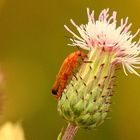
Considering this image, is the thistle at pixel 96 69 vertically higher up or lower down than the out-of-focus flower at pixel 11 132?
higher up

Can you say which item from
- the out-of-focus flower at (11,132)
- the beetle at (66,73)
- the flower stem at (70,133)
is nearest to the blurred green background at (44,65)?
the out-of-focus flower at (11,132)

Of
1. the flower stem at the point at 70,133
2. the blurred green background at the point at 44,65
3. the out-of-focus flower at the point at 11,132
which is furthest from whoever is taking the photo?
the blurred green background at the point at 44,65

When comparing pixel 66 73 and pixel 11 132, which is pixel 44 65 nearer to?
pixel 11 132

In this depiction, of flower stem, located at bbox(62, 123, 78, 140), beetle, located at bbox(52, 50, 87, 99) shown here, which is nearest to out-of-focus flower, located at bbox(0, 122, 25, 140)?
beetle, located at bbox(52, 50, 87, 99)

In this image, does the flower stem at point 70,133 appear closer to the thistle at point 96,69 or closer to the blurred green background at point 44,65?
the thistle at point 96,69

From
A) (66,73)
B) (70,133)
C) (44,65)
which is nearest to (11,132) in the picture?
(66,73)

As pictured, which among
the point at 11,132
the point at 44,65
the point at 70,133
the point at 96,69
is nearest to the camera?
the point at 70,133
